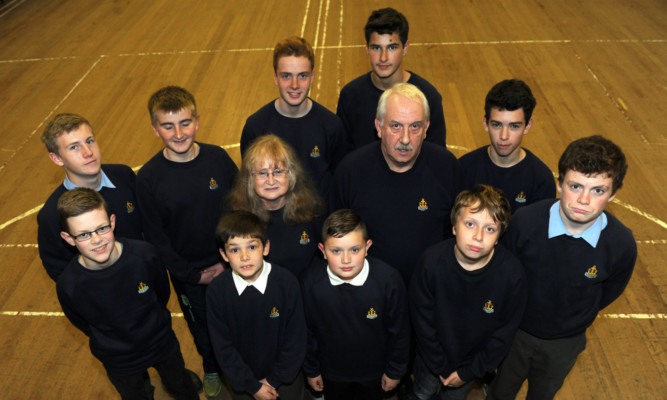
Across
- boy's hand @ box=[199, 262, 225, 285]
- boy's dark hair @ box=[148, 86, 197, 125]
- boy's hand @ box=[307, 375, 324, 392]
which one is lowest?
boy's hand @ box=[307, 375, 324, 392]

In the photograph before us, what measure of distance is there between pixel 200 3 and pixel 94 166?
28.7 ft

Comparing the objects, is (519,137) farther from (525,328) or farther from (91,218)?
(91,218)

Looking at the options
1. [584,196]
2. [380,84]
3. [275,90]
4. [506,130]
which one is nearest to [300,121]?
[380,84]

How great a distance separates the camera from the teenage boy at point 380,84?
375 centimetres

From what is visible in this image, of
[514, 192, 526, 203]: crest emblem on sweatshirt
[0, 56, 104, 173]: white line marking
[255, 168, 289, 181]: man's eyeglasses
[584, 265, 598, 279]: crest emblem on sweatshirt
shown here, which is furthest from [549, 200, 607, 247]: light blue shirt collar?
[0, 56, 104, 173]: white line marking

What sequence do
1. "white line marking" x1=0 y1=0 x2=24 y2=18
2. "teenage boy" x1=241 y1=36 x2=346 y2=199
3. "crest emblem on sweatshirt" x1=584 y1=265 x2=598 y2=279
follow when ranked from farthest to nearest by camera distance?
"white line marking" x1=0 y1=0 x2=24 y2=18, "teenage boy" x1=241 y1=36 x2=346 y2=199, "crest emblem on sweatshirt" x1=584 y1=265 x2=598 y2=279

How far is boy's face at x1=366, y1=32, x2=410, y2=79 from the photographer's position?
3744 mm

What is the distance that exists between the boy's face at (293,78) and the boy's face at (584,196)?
175cm

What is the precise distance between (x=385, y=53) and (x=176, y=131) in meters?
1.60

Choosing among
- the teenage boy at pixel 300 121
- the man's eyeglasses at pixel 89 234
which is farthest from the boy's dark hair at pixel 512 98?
the man's eyeglasses at pixel 89 234

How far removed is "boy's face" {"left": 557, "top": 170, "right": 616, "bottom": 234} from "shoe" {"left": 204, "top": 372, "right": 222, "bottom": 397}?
2.54 meters

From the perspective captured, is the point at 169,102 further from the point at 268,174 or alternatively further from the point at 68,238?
the point at 68,238

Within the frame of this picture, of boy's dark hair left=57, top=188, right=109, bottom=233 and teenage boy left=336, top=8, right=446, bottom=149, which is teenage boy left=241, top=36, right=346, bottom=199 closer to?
teenage boy left=336, top=8, right=446, bottom=149

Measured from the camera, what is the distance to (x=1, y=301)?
445cm
